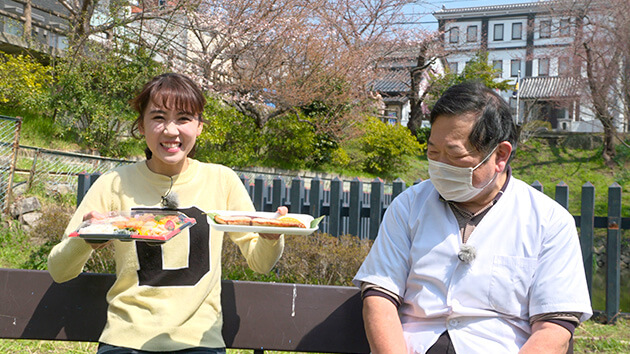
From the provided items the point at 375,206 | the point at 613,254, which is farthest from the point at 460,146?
the point at 613,254

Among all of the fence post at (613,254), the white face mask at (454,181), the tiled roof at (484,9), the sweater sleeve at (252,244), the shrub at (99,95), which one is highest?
the tiled roof at (484,9)

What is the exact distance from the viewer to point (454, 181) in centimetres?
209

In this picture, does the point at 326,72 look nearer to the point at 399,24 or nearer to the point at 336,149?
the point at 336,149

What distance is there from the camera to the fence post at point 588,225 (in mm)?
5562

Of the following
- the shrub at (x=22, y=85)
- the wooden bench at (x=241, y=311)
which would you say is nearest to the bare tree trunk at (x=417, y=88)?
the shrub at (x=22, y=85)

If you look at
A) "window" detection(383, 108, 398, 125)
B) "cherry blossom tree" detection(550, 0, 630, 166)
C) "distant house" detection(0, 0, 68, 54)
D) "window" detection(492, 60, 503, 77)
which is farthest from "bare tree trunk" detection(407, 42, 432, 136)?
"distant house" detection(0, 0, 68, 54)

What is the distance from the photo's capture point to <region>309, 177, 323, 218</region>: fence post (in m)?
6.23

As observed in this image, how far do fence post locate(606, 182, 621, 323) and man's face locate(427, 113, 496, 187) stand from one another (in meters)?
4.09

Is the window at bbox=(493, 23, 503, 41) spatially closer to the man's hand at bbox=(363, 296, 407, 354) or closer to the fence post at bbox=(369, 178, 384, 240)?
the fence post at bbox=(369, 178, 384, 240)

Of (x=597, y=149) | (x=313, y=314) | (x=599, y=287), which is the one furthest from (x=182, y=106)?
(x=597, y=149)

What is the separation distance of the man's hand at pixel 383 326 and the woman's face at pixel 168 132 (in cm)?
90

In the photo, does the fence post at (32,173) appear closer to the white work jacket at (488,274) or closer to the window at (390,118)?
the white work jacket at (488,274)

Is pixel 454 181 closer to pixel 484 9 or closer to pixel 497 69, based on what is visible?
pixel 497 69

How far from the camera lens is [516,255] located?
2.02 metres
